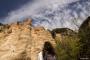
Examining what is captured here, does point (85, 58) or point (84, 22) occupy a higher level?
point (84, 22)

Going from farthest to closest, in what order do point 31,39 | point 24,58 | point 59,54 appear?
point 59,54
point 31,39
point 24,58

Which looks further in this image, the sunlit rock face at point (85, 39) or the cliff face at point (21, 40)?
the sunlit rock face at point (85, 39)

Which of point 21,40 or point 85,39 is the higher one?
point 21,40

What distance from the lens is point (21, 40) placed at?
39.0 feet

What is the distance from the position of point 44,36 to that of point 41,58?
503 centimetres

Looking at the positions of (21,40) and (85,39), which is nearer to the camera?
(21,40)

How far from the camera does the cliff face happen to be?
36.7 feet

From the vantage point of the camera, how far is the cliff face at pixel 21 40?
11.2 m

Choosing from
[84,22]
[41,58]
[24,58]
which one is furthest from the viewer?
[84,22]

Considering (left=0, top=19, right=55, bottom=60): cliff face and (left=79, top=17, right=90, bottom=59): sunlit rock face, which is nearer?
(left=0, top=19, right=55, bottom=60): cliff face

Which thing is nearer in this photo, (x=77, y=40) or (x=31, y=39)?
(x=31, y=39)

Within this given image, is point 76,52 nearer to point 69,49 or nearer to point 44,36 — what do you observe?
point 69,49

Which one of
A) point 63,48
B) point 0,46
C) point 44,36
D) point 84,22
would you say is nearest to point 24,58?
point 0,46

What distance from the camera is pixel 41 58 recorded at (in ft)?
26.1
